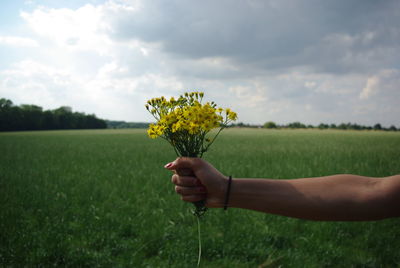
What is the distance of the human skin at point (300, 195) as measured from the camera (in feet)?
5.58

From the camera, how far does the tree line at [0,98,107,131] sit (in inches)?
2416

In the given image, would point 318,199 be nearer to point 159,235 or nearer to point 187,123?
point 187,123

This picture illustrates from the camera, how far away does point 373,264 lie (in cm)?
396

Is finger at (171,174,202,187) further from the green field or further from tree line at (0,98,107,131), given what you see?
tree line at (0,98,107,131)

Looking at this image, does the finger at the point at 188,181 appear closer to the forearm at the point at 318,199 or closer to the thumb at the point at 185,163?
the thumb at the point at 185,163

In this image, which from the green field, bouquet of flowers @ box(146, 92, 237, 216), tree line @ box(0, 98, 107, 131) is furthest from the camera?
tree line @ box(0, 98, 107, 131)

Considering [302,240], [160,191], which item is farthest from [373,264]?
[160,191]

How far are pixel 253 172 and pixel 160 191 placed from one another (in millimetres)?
3441

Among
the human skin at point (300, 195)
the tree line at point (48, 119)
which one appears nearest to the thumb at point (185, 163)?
the human skin at point (300, 195)

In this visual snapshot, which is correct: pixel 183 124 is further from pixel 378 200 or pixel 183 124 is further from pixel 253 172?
pixel 253 172

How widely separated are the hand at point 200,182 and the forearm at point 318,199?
0.31ft

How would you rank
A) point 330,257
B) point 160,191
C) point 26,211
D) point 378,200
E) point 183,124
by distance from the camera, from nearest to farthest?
point 183,124, point 378,200, point 330,257, point 26,211, point 160,191

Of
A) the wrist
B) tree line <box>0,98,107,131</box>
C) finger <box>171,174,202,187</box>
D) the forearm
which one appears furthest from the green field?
tree line <box>0,98,107,131</box>

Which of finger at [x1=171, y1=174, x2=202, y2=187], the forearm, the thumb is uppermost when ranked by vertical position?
the thumb
